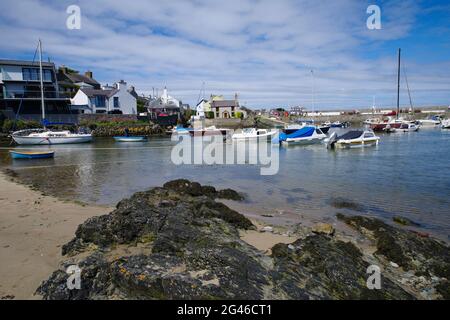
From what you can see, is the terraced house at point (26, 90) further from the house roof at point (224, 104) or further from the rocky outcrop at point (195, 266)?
the rocky outcrop at point (195, 266)

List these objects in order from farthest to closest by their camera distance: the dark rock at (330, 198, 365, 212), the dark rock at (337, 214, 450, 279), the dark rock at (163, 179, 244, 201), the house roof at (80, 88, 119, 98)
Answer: the house roof at (80, 88, 119, 98), the dark rock at (163, 179, 244, 201), the dark rock at (330, 198, 365, 212), the dark rock at (337, 214, 450, 279)

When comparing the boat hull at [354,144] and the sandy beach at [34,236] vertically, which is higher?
the boat hull at [354,144]

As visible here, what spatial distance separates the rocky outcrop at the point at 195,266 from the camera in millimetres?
5234

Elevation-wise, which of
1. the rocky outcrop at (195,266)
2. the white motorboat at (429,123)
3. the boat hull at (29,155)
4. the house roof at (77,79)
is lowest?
the rocky outcrop at (195,266)

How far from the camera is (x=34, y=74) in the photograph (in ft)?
198

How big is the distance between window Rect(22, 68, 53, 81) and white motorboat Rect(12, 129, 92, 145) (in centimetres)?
1828

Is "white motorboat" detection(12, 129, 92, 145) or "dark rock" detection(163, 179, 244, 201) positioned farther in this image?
"white motorboat" detection(12, 129, 92, 145)

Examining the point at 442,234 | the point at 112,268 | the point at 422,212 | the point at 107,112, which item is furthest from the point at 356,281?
the point at 107,112

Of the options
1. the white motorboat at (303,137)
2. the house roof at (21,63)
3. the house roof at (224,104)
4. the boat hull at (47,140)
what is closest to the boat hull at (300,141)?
the white motorboat at (303,137)

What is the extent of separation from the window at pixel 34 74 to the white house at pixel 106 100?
6.52 m

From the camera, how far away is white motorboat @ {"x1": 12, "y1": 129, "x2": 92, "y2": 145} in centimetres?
4297

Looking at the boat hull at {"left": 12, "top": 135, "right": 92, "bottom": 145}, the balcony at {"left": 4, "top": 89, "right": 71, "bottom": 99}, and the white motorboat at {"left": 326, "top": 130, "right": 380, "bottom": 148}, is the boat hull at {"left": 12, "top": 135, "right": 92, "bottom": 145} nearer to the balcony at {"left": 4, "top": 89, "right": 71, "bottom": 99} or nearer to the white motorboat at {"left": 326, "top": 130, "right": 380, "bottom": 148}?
the balcony at {"left": 4, "top": 89, "right": 71, "bottom": 99}

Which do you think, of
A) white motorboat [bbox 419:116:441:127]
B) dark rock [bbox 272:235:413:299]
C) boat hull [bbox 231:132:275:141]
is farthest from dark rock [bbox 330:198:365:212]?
white motorboat [bbox 419:116:441:127]
